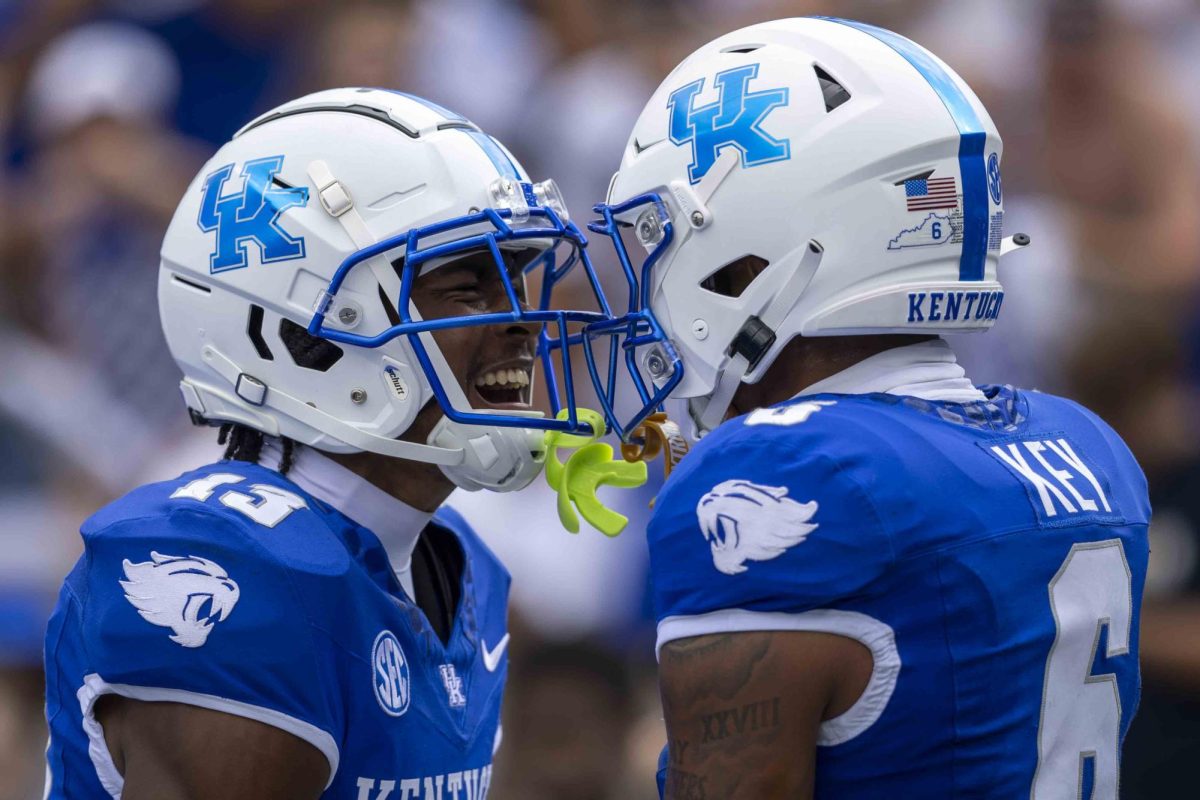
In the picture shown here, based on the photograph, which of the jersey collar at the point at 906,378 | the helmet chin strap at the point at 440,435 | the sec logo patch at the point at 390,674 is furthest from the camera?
the helmet chin strap at the point at 440,435

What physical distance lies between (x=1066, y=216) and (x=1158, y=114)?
400 millimetres

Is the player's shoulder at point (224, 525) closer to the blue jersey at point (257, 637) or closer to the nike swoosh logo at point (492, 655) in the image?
the blue jersey at point (257, 637)

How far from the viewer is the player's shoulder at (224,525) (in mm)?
2219

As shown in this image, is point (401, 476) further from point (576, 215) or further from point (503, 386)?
point (576, 215)

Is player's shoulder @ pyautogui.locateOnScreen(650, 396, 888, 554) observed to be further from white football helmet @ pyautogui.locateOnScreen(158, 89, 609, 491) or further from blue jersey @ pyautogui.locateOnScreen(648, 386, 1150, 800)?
white football helmet @ pyautogui.locateOnScreen(158, 89, 609, 491)

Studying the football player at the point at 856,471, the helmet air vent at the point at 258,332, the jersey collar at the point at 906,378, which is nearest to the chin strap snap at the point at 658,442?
the football player at the point at 856,471

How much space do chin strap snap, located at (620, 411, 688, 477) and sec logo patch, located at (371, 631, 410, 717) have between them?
527mm

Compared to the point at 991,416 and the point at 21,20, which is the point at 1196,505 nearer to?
the point at 991,416

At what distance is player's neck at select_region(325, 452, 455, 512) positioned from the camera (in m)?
2.57

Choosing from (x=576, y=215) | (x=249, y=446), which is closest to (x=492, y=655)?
(x=249, y=446)

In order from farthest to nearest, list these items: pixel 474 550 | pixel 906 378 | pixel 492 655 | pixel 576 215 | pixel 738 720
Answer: pixel 576 215 < pixel 474 550 < pixel 492 655 < pixel 906 378 < pixel 738 720

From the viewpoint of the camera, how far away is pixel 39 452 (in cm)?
498

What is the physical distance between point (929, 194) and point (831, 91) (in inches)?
8.7

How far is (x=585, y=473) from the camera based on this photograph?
2.72 meters
